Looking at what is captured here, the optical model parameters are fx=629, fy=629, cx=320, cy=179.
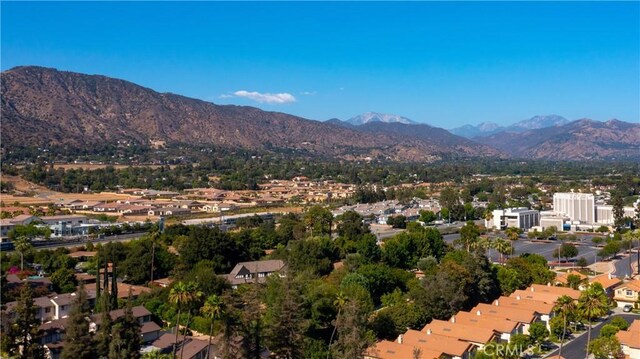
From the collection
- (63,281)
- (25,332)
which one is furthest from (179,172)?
(25,332)

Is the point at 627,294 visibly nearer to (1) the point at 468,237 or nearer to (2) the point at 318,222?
(1) the point at 468,237

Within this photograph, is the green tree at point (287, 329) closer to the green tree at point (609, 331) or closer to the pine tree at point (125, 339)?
the pine tree at point (125, 339)

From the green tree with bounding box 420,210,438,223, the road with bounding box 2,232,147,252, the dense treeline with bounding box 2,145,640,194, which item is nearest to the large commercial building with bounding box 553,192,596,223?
the green tree with bounding box 420,210,438,223

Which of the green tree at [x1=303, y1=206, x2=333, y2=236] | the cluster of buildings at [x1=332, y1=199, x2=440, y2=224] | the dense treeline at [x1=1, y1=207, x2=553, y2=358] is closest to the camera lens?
the dense treeline at [x1=1, y1=207, x2=553, y2=358]

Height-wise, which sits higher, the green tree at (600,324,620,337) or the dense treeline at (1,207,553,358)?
the dense treeline at (1,207,553,358)

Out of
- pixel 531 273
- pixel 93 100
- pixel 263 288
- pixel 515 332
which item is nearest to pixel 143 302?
pixel 263 288

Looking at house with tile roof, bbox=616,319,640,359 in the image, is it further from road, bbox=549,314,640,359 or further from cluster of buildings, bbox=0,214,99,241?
cluster of buildings, bbox=0,214,99,241

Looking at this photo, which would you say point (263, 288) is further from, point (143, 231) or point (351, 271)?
point (143, 231)

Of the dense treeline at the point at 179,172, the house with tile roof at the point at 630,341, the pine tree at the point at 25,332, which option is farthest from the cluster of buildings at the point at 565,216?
the pine tree at the point at 25,332
